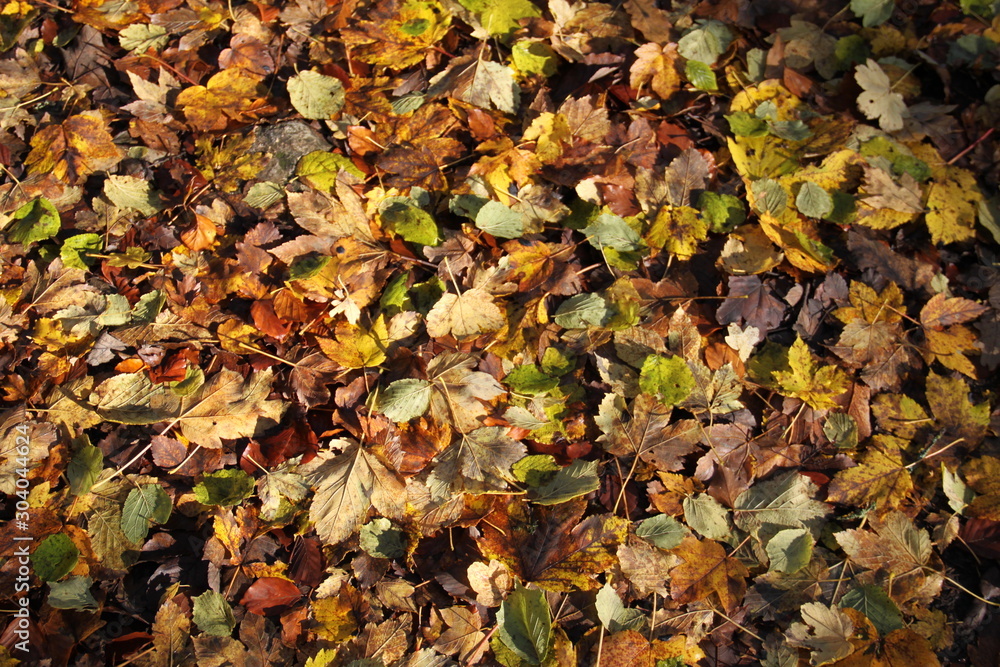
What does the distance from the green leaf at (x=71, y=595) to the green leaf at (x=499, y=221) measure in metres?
1.66

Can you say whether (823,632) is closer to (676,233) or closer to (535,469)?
(535,469)

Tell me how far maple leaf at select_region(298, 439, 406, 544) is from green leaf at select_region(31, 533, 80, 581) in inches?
28.5

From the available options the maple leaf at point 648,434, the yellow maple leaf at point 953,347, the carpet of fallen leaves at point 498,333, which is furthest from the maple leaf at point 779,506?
the yellow maple leaf at point 953,347

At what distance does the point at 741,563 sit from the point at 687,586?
0.63 ft

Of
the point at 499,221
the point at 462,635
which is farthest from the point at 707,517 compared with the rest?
the point at 499,221

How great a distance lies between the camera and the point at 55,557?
184cm

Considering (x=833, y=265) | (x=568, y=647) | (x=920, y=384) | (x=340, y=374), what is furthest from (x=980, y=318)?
(x=340, y=374)

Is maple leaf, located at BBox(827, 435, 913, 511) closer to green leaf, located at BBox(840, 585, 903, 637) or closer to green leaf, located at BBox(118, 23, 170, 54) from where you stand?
green leaf, located at BBox(840, 585, 903, 637)

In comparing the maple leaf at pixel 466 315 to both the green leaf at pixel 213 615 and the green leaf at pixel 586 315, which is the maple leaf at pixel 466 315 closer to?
the green leaf at pixel 586 315

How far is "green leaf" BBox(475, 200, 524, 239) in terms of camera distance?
2094mm

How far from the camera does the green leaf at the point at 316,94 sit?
2369 mm

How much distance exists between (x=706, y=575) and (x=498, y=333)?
0.99m

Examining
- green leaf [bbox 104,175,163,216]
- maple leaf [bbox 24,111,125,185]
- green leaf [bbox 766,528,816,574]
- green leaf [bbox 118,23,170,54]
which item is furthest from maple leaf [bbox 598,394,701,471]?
green leaf [bbox 118,23,170,54]

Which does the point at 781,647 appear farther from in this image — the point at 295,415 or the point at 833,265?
the point at 295,415
